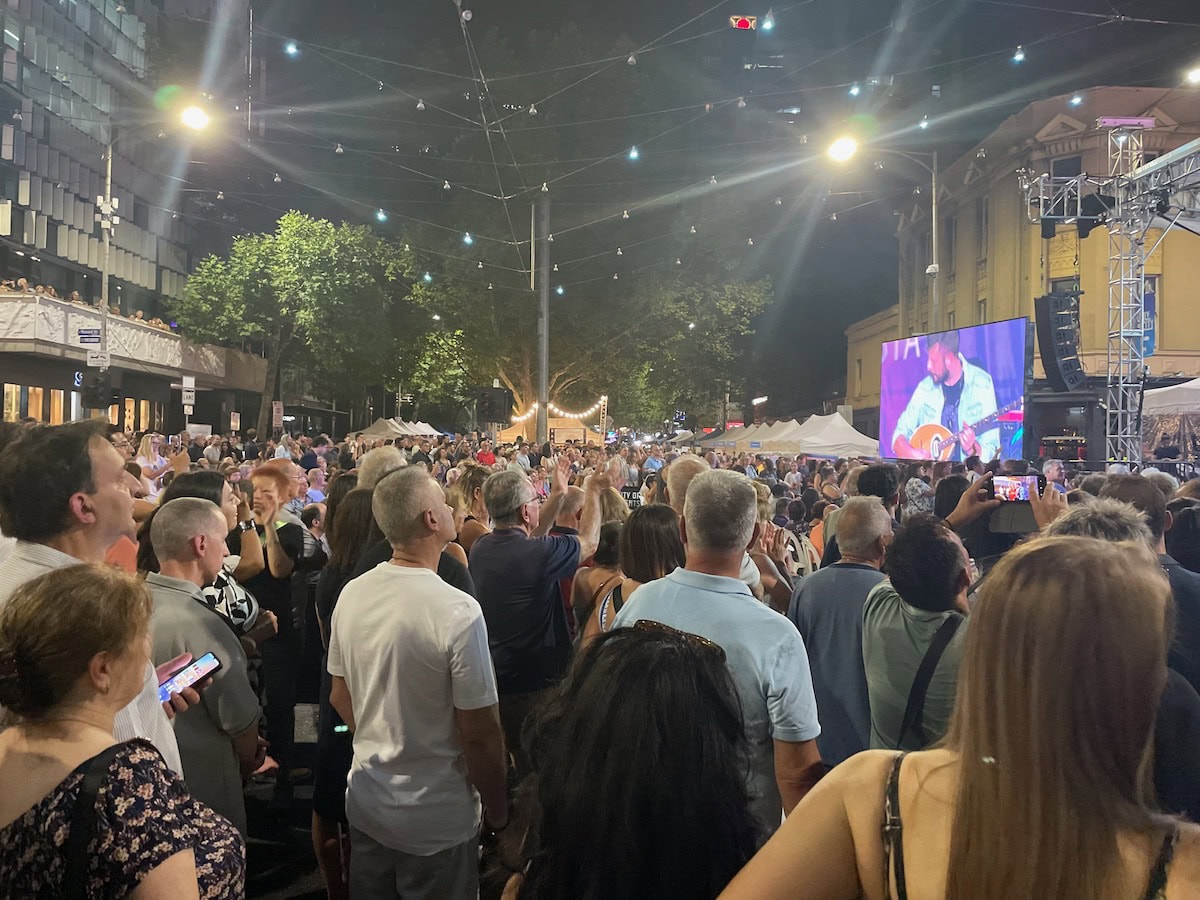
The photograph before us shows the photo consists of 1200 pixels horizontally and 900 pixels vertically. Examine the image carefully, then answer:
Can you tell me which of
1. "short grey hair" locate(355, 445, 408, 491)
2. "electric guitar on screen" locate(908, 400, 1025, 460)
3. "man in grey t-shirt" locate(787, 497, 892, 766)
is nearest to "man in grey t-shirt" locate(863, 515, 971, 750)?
"man in grey t-shirt" locate(787, 497, 892, 766)

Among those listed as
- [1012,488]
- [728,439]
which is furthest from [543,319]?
[1012,488]

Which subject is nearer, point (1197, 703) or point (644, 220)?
point (1197, 703)

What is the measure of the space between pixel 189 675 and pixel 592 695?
5.34ft

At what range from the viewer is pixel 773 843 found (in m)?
1.33

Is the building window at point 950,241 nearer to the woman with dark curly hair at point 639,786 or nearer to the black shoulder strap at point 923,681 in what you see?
the black shoulder strap at point 923,681

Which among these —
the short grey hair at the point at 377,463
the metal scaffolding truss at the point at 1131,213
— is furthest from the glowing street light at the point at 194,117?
the metal scaffolding truss at the point at 1131,213

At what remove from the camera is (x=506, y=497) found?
4.66 metres

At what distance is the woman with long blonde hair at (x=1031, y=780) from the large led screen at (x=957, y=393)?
14.3 metres

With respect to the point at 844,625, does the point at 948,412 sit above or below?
above

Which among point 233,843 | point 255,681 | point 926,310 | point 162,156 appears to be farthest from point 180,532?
point 162,156

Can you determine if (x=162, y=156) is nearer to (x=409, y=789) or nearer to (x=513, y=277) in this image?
(x=513, y=277)

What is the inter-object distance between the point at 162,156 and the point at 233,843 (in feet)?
131

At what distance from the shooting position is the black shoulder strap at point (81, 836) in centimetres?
167

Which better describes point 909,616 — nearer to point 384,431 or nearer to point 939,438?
point 939,438
